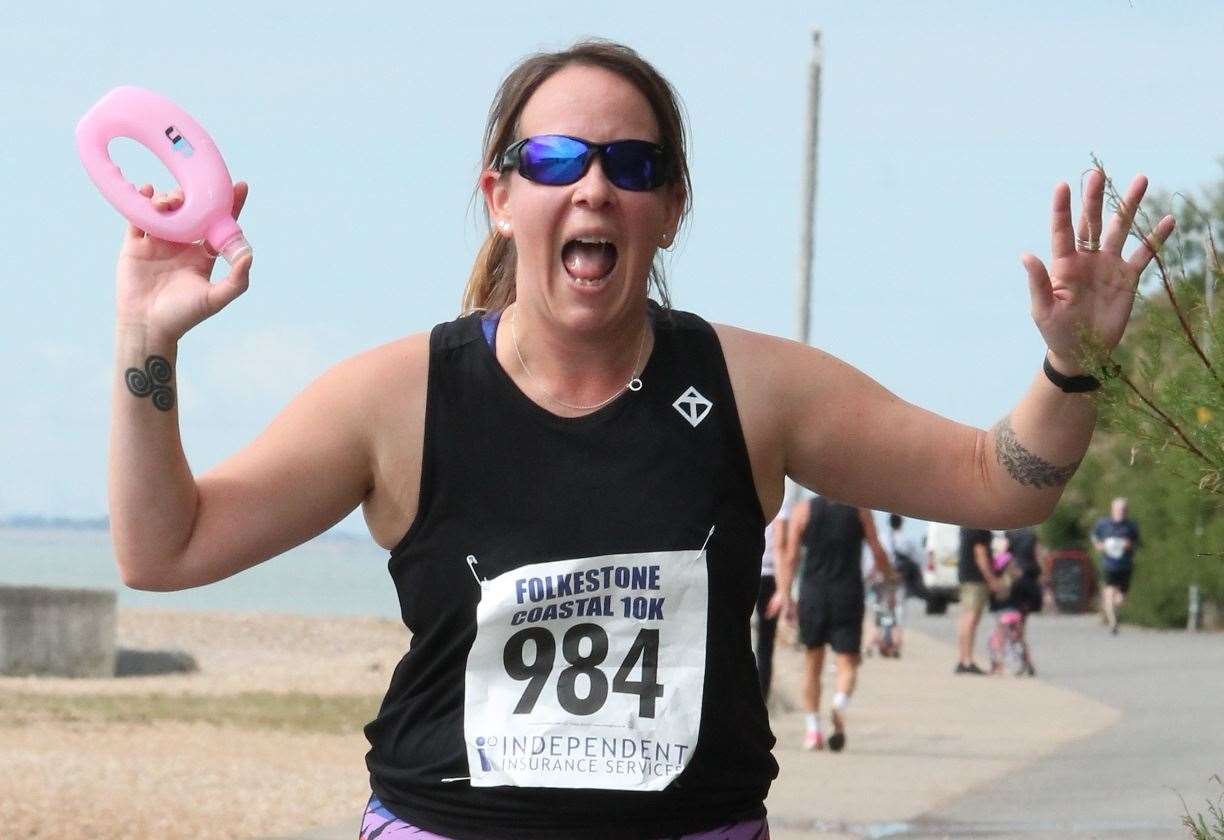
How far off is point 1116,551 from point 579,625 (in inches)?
960

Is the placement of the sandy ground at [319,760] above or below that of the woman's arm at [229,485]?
below

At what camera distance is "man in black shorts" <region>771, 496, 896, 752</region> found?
1259 centimetres

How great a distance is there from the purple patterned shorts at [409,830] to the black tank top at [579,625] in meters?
0.02

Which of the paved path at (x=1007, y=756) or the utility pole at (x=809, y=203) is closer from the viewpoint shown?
the paved path at (x=1007, y=756)

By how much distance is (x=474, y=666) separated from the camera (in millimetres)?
3090

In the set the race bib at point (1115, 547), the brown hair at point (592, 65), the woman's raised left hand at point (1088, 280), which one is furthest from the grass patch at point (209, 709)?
the race bib at point (1115, 547)

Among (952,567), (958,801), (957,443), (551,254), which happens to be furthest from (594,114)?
(952,567)

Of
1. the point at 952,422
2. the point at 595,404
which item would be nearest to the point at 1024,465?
the point at 952,422

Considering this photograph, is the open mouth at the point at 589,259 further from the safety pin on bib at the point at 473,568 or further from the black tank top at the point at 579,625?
the safety pin on bib at the point at 473,568

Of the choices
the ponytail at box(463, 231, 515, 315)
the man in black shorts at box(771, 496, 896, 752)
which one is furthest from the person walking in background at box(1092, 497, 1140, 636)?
the ponytail at box(463, 231, 515, 315)

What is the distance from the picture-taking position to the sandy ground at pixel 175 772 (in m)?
9.36

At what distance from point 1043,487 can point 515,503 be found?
0.84m

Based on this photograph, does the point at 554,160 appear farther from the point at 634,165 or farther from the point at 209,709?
the point at 209,709

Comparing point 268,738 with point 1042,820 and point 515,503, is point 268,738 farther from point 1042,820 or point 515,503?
point 515,503
